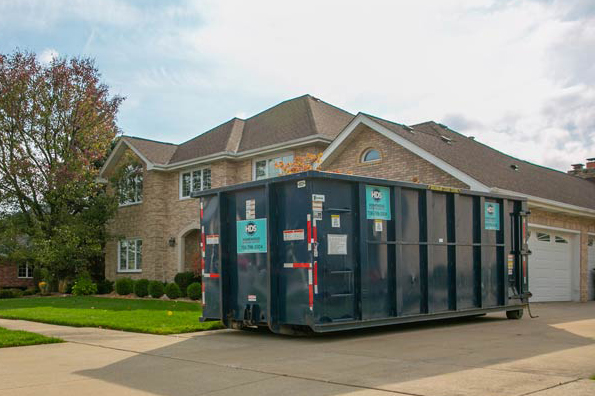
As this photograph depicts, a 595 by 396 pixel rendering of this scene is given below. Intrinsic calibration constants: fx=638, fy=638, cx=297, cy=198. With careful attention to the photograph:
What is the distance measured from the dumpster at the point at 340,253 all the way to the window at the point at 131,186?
19.2m

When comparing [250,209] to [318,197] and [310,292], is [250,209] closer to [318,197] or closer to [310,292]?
[318,197]

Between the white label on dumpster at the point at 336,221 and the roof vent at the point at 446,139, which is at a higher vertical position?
the roof vent at the point at 446,139

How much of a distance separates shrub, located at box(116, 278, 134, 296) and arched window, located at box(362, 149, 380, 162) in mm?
12823

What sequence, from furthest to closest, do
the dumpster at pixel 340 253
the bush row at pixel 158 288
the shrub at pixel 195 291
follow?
the bush row at pixel 158 288
the shrub at pixel 195 291
the dumpster at pixel 340 253

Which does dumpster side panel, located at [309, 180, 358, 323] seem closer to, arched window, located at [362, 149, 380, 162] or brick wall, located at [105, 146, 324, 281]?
arched window, located at [362, 149, 380, 162]

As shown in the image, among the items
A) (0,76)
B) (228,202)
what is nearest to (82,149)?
(0,76)

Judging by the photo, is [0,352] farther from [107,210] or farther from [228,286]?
[107,210]

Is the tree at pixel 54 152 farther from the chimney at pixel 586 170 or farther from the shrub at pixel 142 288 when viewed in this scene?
the chimney at pixel 586 170

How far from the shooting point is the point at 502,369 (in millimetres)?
7078

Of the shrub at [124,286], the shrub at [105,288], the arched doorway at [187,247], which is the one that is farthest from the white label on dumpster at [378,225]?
the shrub at [105,288]

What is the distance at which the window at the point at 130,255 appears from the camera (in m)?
29.9

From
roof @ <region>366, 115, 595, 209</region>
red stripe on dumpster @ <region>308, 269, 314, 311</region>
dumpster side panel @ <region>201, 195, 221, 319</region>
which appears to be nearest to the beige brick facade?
roof @ <region>366, 115, 595, 209</region>

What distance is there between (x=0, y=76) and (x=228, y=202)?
19.6 metres

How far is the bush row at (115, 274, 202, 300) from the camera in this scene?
2314 cm
